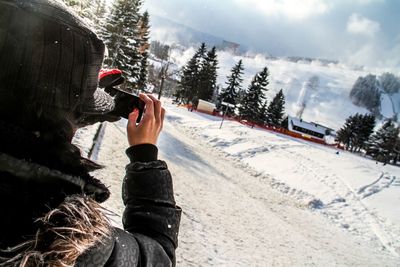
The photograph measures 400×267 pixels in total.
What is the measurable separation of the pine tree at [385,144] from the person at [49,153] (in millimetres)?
60332

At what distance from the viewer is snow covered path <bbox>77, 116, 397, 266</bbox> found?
714 cm

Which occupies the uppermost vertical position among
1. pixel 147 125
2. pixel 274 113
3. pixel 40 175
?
pixel 147 125

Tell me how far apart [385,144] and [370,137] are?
8.45 metres

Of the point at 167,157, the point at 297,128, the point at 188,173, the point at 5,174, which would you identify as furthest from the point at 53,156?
the point at 297,128

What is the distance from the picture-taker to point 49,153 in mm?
990

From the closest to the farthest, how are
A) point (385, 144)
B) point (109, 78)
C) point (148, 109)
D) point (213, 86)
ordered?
1. point (148, 109)
2. point (109, 78)
3. point (213, 86)
4. point (385, 144)

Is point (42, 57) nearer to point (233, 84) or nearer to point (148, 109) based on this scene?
point (148, 109)

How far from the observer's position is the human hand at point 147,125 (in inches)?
53.2

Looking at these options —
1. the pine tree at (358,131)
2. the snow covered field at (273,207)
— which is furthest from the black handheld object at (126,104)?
the pine tree at (358,131)

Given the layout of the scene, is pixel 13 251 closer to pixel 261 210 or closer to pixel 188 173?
pixel 261 210

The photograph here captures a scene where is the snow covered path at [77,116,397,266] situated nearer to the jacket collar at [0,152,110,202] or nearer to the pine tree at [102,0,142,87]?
the jacket collar at [0,152,110,202]

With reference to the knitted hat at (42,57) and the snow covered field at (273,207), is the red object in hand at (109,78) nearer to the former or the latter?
the knitted hat at (42,57)

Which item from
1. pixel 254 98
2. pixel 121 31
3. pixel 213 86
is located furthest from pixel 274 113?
pixel 121 31

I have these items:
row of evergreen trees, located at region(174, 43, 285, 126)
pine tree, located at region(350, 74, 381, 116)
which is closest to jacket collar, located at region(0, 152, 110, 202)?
row of evergreen trees, located at region(174, 43, 285, 126)
